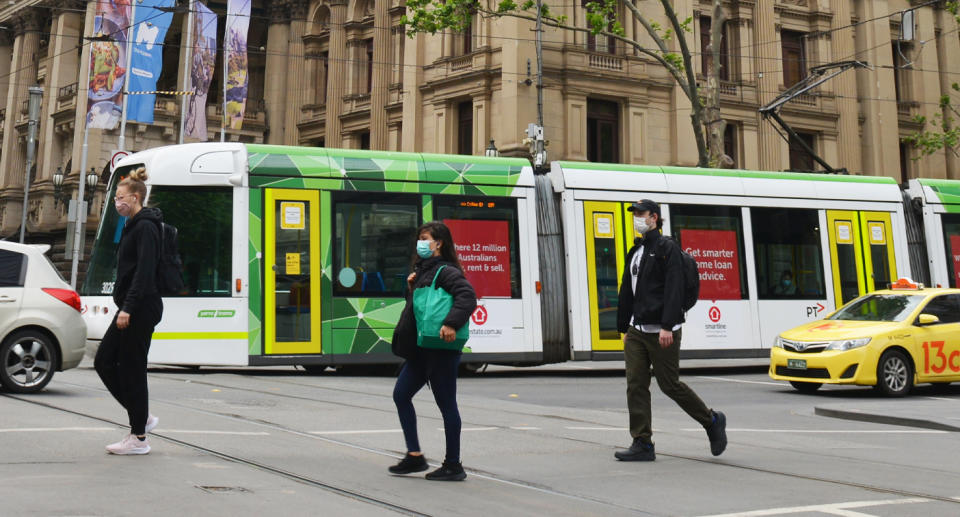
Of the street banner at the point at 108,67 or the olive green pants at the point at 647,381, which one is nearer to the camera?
the olive green pants at the point at 647,381

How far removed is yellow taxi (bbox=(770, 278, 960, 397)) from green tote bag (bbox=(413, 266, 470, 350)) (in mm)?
8968

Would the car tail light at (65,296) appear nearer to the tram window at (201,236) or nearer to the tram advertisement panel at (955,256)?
the tram window at (201,236)

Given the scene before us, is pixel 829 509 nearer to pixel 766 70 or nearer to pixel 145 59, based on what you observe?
pixel 145 59

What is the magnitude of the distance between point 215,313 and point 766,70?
2938 cm

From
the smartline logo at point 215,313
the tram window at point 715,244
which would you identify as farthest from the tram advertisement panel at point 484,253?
the smartline logo at point 215,313

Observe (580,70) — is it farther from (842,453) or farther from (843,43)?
(842,453)

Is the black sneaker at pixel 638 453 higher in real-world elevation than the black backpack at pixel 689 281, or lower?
lower

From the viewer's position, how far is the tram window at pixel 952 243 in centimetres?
1941

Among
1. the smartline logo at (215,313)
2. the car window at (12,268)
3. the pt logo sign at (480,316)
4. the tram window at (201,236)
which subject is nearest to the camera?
the car window at (12,268)

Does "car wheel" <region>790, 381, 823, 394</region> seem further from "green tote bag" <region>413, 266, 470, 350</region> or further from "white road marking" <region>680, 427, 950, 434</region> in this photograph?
"green tote bag" <region>413, 266, 470, 350</region>

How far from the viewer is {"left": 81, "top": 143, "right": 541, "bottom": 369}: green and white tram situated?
14.6m

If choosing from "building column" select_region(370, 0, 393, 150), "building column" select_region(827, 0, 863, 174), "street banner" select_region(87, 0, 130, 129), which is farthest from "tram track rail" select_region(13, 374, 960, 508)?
"building column" select_region(827, 0, 863, 174)

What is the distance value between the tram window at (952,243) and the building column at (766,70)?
61.1 ft

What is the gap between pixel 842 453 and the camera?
848 centimetres
